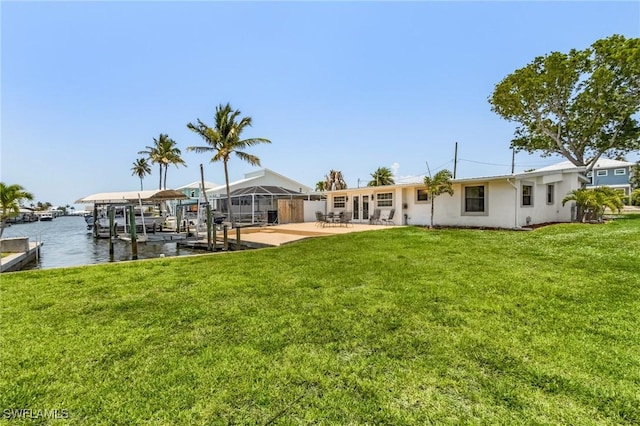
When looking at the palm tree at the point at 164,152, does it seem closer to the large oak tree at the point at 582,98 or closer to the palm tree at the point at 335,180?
the palm tree at the point at 335,180

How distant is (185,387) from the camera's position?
8.97 ft

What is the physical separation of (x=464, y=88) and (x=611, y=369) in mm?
22644

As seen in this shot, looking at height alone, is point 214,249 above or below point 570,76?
below

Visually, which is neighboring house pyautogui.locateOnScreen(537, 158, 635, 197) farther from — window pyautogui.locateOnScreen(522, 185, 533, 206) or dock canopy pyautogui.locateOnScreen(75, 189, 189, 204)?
dock canopy pyautogui.locateOnScreen(75, 189, 189, 204)

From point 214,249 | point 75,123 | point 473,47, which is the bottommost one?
point 214,249

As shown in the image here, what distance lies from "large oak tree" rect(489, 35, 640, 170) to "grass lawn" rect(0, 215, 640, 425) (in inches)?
770

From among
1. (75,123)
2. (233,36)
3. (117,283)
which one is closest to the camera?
(117,283)

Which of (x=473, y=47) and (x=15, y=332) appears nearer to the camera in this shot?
(x=15, y=332)

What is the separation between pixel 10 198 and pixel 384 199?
55.6 feet

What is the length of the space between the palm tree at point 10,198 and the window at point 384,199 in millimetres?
16484

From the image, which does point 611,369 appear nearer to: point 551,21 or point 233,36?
point 233,36

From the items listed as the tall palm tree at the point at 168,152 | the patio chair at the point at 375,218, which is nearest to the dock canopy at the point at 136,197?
the patio chair at the point at 375,218

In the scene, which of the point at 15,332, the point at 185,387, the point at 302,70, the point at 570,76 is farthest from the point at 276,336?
the point at 570,76

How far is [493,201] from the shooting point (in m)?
15.0
